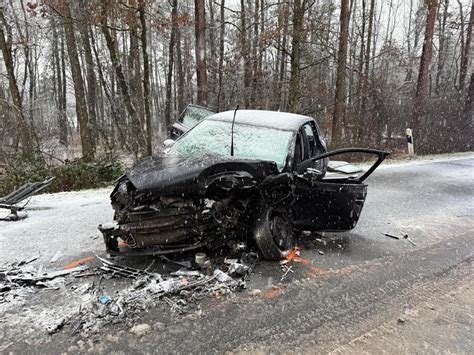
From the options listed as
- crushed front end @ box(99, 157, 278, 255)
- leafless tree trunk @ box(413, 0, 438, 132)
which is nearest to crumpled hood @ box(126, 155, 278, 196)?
crushed front end @ box(99, 157, 278, 255)

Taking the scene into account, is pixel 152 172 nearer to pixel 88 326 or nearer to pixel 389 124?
pixel 88 326

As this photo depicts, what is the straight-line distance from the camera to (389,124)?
51.8ft

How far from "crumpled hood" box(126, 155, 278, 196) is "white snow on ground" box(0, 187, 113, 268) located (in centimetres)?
138

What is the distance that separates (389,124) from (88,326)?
15.5 metres

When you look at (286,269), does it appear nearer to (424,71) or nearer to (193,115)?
(193,115)

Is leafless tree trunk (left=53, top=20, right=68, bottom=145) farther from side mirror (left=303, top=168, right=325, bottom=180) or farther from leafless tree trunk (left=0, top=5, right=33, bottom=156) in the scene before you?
side mirror (left=303, top=168, right=325, bottom=180)

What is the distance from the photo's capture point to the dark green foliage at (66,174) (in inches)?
333

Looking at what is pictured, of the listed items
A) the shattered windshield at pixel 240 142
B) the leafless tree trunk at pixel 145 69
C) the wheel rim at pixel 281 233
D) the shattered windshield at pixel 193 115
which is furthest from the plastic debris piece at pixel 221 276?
the leafless tree trunk at pixel 145 69

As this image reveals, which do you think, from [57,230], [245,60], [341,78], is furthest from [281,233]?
[341,78]

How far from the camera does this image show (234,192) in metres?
4.06

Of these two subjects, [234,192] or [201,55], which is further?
[201,55]

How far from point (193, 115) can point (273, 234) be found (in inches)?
223

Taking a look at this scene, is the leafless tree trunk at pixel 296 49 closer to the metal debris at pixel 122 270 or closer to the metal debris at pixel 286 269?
the metal debris at pixel 286 269

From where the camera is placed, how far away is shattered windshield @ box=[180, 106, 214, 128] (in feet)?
29.9
